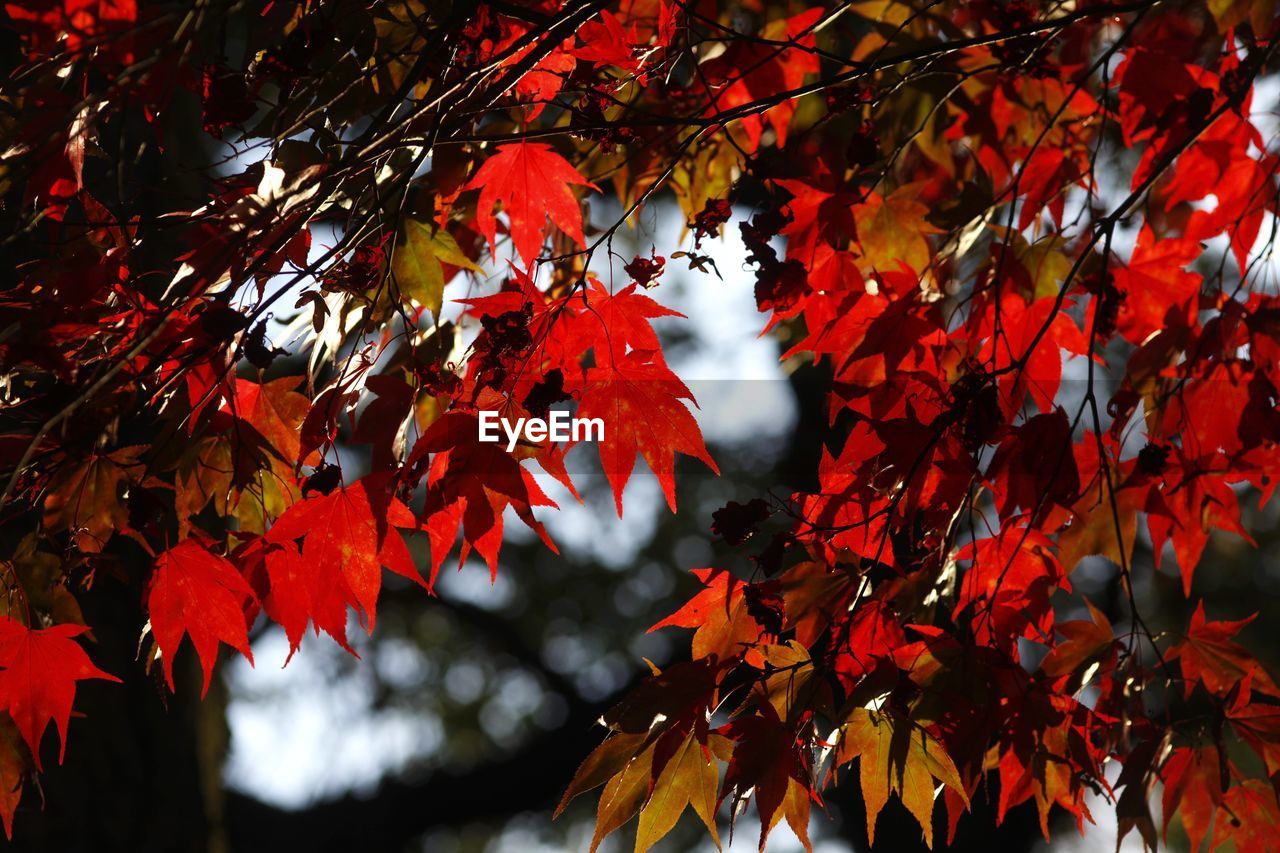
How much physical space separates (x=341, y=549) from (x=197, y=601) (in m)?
0.15

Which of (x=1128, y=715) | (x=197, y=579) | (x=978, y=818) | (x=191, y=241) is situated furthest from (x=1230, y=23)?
(x=978, y=818)

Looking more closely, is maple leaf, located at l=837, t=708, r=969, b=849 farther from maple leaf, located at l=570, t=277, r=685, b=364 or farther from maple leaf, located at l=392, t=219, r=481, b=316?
maple leaf, located at l=392, t=219, r=481, b=316

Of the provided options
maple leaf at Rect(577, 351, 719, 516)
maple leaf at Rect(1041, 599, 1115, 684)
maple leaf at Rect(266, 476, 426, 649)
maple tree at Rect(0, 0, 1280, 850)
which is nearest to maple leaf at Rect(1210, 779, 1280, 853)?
maple tree at Rect(0, 0, 1280, 850)

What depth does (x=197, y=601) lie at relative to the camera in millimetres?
1007

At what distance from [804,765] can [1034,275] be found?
0.81 metres

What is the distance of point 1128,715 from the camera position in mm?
1035

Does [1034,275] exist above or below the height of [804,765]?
above

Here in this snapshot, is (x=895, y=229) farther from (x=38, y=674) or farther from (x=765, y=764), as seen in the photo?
(x=38, y=674)

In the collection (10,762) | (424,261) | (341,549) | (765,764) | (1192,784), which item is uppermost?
(424,261)

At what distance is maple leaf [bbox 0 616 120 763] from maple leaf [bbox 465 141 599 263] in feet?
2.02

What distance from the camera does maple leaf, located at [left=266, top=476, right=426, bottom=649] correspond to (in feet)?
3.24

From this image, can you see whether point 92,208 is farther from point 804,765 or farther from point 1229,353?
point 1229,353

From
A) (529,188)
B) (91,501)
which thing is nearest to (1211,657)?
(529,188)

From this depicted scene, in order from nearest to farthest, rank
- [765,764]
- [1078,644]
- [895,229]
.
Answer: [765,764], [1078,644], [895,229]
